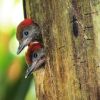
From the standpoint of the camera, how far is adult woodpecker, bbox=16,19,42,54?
3016 mm

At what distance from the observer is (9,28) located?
4.44m

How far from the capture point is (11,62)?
439cm

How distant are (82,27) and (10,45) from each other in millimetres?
1815

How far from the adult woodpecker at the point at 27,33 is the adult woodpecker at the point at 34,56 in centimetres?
4

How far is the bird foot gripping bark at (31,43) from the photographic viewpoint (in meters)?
2.98

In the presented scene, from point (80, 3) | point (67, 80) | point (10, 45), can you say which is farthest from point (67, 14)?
point (10, 45)

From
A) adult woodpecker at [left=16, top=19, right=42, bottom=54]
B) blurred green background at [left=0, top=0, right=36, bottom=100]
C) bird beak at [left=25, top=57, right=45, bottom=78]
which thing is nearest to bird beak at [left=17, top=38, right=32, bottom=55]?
adult woodpecker at [left=16, top=19, right=42, bottom=54]

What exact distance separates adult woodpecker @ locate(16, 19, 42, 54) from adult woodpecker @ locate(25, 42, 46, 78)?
0.04 metres

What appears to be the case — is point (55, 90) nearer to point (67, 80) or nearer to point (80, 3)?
point (67, 80)

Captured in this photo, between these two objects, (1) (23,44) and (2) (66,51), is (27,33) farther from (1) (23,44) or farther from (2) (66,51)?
(2) (66,51)

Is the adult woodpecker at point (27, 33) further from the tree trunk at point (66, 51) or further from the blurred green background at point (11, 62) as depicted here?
the blurred green background at point (11, 62)

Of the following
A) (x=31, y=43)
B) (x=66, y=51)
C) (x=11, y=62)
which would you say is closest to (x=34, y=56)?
(x=31, y=43)

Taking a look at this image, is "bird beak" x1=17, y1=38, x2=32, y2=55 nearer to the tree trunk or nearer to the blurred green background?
the tree trunk

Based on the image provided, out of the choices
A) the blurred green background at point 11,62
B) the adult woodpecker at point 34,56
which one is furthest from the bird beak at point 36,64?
the blurred green background at point 11,62
